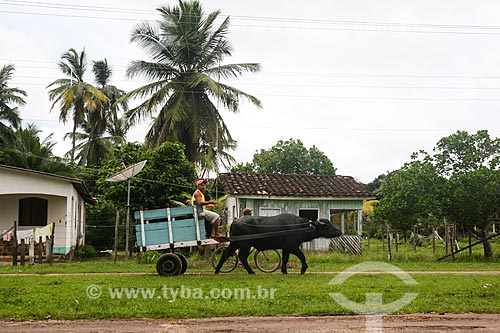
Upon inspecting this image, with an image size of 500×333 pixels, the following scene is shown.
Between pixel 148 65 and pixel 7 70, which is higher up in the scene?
pixel 7 70

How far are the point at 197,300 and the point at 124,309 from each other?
1.36m

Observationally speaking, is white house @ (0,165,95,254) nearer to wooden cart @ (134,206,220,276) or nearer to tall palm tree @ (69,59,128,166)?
wooden cart @ (134,206,220,276)

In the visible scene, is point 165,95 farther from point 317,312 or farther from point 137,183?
point 317,312

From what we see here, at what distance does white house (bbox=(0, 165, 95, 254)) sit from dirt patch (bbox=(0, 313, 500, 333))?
624 inches

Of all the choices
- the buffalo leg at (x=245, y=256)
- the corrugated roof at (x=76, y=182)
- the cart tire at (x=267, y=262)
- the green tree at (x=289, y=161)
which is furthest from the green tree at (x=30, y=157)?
the green tree at (x=289, y=161)

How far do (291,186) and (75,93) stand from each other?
1795cm

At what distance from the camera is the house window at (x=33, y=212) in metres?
27.0

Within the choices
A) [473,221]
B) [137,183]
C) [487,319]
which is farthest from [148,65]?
[487,319]

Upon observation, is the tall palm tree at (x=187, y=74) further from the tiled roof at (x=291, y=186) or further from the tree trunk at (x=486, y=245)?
the tree trunk at (x=486, y=245)

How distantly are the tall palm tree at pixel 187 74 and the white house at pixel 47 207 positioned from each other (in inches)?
209

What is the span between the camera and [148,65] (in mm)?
30000

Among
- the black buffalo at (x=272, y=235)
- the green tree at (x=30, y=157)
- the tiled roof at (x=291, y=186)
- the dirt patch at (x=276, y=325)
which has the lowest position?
the dirt patch at (x=276, y=325)

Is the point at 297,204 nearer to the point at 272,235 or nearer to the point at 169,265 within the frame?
the point at 272,235

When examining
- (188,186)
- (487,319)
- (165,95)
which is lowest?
(487,319)
